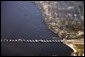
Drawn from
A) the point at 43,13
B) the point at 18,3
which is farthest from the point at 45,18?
the point at 18,3

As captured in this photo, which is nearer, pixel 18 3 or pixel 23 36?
pixel 23 36

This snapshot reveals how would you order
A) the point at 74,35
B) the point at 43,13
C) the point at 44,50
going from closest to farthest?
the point at 44,50, the point at 74,35, the point at 43,13

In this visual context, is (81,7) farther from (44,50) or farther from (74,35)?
(44,50)

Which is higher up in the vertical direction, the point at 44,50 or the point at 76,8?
the point at 76,8

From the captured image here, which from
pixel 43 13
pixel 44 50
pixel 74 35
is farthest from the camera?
pixel 43 13

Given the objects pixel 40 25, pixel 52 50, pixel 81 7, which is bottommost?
pixel 52 50

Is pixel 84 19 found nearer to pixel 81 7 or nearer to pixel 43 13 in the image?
pixel 81 7

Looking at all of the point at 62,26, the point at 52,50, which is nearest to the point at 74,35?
the point at 62,26
